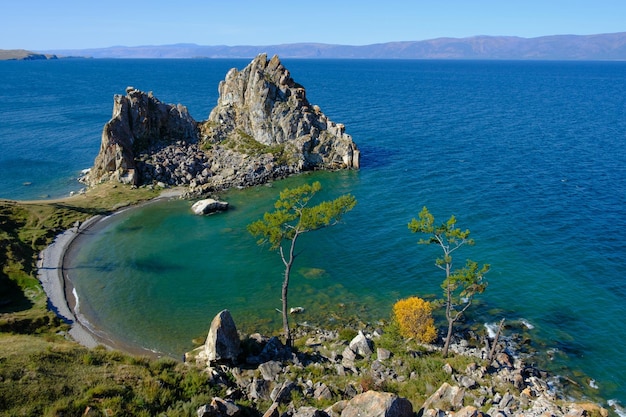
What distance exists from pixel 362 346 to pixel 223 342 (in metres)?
14.0

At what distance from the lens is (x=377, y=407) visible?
1027 inches

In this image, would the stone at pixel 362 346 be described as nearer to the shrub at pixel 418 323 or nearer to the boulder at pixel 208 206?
the shrub at pixel 418 323

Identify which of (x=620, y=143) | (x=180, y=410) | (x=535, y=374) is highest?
(x=620, y=143)

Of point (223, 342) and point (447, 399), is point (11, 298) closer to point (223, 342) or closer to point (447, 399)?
point (223, 342)

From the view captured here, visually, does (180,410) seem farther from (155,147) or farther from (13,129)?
(13,129)

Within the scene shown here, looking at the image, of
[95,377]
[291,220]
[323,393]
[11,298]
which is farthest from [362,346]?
[11,298]

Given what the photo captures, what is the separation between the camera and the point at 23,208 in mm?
76500

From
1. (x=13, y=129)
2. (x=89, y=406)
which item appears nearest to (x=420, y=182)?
(x=89, y=406)

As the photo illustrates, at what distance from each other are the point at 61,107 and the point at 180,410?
645 feet

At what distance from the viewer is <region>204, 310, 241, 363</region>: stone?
121ft

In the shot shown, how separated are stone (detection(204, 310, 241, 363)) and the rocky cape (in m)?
57.9

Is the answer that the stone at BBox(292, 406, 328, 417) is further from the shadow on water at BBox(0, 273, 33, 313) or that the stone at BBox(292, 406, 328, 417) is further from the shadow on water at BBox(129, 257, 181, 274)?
the shadow on water at BBox(129, 257, 181, 274)

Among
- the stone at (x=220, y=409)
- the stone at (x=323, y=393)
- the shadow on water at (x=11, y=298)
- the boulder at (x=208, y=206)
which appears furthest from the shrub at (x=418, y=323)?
the boulder at (x=208, y=206)

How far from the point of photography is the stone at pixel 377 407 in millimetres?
25797
